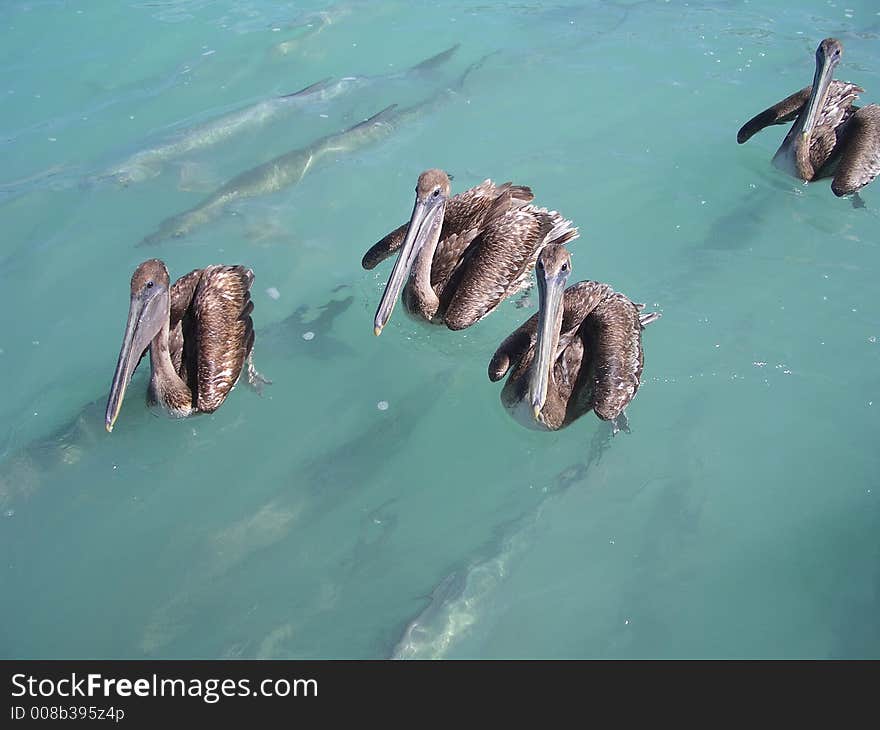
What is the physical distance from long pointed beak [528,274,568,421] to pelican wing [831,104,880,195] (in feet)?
12.3

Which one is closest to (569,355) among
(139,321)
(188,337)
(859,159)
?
(188,337)

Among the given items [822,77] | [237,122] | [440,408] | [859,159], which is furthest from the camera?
[237,122]

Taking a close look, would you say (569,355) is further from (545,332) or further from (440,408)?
(440,408)

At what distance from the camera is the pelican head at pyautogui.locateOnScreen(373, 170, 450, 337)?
5875mm

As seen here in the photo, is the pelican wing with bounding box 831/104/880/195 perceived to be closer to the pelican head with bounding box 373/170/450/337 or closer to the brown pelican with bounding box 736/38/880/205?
the brown pelican with bounding box 736/38/880/205

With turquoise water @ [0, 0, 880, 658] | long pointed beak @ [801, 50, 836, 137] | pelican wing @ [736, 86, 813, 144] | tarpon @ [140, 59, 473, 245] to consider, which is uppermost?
long pointed beak @ [801, 50, 836, 137]

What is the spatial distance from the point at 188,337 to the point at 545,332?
2534 millimetres

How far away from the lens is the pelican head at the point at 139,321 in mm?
5266

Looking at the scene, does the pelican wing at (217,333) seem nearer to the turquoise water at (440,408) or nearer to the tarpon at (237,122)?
the turquoise water at (440,408)

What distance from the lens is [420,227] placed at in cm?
619

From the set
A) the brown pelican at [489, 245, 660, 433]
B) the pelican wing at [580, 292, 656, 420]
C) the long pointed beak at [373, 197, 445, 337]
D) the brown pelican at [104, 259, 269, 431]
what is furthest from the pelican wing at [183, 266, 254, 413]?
the pelican wing at [580, 292, 656, 420]

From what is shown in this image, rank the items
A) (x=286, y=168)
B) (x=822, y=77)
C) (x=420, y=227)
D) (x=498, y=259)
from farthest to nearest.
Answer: (x=286, y=168), (x=822, y=77), (x=498, y=259), (x=420, y=227)
